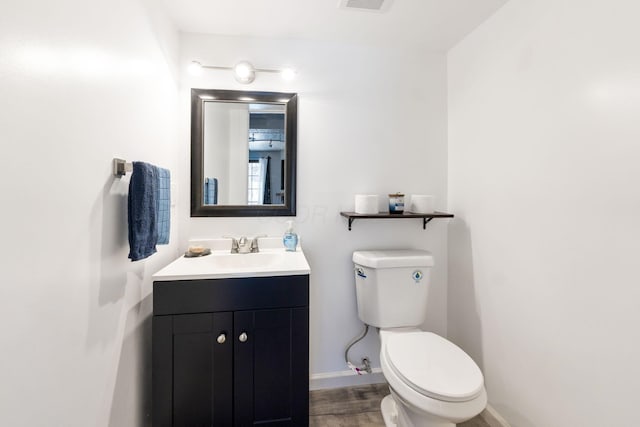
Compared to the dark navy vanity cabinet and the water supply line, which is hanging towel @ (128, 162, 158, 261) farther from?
the water supply line

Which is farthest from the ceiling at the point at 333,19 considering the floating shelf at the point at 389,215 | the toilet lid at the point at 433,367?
the toilet lid at the point at 433,367

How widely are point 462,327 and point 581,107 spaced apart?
1.34 m

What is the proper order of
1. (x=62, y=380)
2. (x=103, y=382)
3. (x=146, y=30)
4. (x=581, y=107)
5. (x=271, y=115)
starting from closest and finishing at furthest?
(x=62, y=380)
(x=103, y=382)
(x=581, y=107)
(x=146, y=30)
(x=271, y=115)

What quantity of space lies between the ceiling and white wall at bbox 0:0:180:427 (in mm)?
384

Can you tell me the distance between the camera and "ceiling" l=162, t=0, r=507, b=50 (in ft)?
4.55

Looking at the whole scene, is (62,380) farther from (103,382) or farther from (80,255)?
(80,255)

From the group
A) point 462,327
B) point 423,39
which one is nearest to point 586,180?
point 462,327

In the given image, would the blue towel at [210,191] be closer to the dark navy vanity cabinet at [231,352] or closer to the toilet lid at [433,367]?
Answer: the dark navy vanity cabinet at [231,352]

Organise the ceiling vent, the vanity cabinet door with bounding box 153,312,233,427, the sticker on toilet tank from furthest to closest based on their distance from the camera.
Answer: the sticker on toilet tank < the ceiling vent < the vanity cabinet door with bounding box 153,312,233,427

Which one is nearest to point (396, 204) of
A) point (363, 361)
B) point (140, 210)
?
point (363, 361)

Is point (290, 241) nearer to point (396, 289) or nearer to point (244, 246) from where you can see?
point (244, 246)

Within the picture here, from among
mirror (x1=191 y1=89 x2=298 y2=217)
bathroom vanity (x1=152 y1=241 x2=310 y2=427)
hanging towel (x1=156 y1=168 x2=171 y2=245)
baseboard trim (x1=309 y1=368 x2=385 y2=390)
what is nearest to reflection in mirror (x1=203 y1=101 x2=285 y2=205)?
mirror (x1=191 y1=89 x2=298 y2=217)

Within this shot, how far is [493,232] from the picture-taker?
4.87 feet

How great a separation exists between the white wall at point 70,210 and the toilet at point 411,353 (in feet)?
3.71
